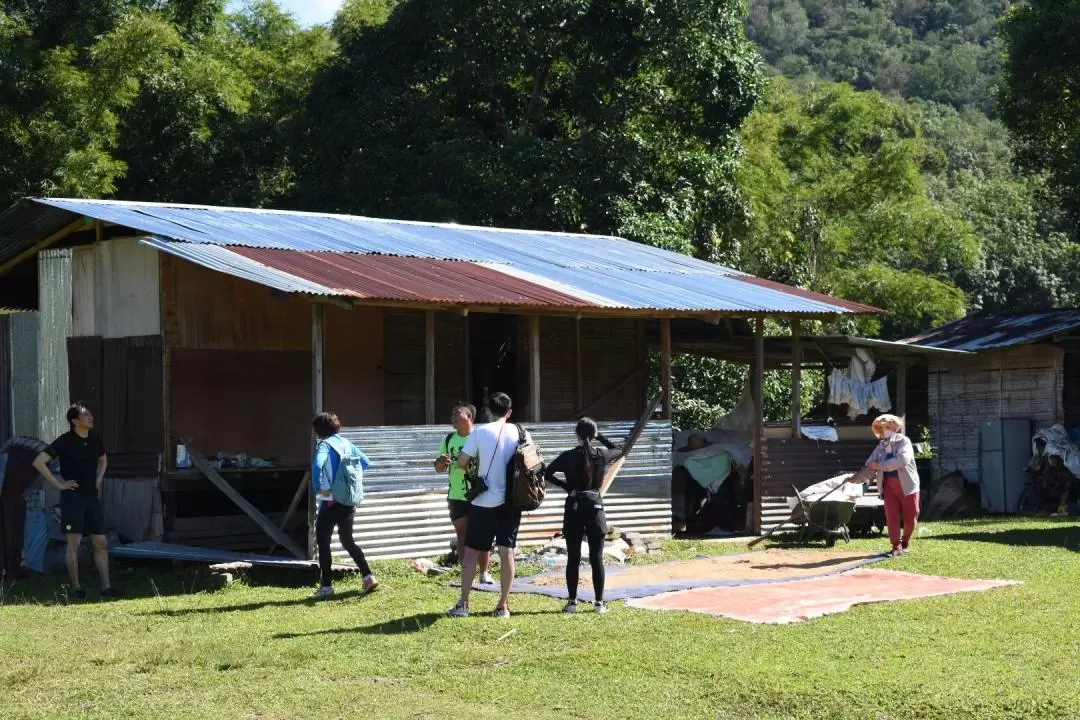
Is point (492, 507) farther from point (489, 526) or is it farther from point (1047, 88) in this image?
point (1047, 88)

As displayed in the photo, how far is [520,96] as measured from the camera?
26.5 meters

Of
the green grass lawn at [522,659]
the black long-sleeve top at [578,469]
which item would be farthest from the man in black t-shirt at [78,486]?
the black long-sleeve top at [578,469]

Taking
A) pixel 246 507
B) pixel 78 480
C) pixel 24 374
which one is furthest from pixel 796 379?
pixel 24 374

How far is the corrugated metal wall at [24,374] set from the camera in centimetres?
1545

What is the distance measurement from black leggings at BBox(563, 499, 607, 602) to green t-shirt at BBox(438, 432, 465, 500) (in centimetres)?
128

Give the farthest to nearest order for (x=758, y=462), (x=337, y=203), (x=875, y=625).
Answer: (x=337, y=203), (x=758, y=462), (x=875, y=625)

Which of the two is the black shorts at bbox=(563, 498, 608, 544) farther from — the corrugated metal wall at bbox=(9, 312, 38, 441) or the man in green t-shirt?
the corrugated metal wall at bbox=(9, 312, 38, 441)

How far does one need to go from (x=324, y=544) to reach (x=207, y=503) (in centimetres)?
390

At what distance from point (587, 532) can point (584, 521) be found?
0.10 meters

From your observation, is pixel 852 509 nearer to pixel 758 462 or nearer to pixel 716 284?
pixel 758 462

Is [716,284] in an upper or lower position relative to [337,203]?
lower

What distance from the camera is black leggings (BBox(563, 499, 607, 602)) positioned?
10453mm

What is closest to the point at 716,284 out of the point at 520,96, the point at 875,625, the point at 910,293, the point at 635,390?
the point at 635,390

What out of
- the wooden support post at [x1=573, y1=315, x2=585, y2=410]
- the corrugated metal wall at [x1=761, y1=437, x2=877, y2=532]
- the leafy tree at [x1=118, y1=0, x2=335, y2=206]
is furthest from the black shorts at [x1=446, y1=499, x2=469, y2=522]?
the leafy tree at [x1=118, y1=0, x2=335, y2=206]
